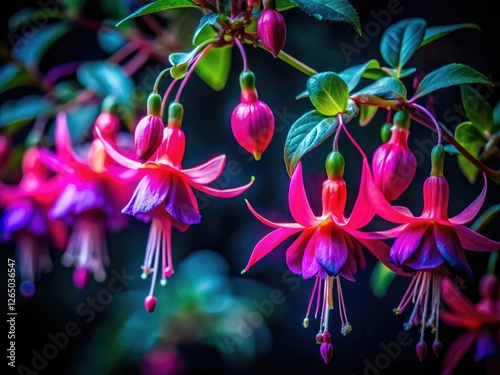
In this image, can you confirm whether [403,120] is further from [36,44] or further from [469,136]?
[36,44]

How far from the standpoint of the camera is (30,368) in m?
1.70

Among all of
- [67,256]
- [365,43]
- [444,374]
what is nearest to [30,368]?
[67,256]

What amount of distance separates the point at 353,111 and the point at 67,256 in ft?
2.81

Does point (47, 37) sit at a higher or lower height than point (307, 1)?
lower

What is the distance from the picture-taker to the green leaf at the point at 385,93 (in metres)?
0.74

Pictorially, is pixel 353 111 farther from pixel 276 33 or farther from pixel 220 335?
pixel 220 335

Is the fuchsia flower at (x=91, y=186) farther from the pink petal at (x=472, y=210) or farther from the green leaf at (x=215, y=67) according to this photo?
the pink petal at (x=472, y=210)

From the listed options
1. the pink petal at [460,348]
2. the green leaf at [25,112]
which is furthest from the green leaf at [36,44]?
the pink petal at [460,348]

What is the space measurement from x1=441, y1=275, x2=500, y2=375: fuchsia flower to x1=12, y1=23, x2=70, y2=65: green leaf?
1.06 meters

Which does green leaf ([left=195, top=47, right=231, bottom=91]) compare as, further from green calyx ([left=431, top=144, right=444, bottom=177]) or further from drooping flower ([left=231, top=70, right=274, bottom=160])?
green calyx ([left=431, top=144, right=444, bottom=177])

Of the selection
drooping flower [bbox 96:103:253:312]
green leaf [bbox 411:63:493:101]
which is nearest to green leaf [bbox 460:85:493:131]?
green leaf [bbox 411:63:493:101]

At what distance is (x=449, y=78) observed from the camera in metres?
0.77

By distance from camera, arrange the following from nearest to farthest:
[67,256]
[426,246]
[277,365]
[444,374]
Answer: [426,246] < [444,374] < [67,256] < [277,365]

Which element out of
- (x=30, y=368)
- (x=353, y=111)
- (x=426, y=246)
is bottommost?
(x=30, y=368)
